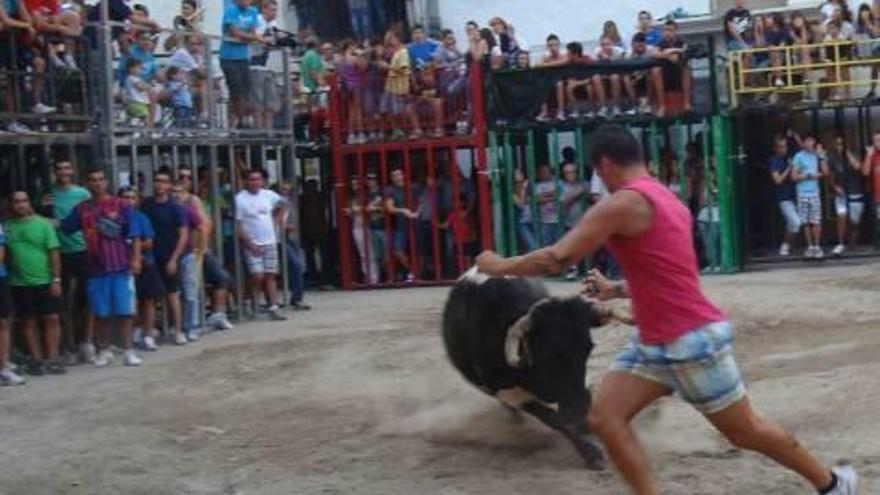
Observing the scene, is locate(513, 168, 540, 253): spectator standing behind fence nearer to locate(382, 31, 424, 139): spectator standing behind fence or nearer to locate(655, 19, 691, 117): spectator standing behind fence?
locate(382, 31, 424, 139): spectator standing behind fence

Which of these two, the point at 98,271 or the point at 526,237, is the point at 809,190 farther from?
the point at 98,271

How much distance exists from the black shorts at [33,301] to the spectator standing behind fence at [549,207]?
379 inches

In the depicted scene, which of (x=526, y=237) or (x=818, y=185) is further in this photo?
(x=526, y=237)

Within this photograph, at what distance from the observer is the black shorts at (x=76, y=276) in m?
14.2

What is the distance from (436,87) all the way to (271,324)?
580 cm

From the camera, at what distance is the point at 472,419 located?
959 centimetres

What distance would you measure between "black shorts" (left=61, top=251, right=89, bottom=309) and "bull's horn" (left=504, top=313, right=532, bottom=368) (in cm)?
694

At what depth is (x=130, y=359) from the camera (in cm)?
1427

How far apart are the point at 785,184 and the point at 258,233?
7731mm

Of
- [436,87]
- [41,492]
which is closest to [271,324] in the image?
[436,87]

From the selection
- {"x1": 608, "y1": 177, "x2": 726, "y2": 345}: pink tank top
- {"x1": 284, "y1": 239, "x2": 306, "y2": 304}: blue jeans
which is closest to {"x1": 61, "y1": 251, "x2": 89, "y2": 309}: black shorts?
{"x1": 284, "y1": 239, "x2": 306, "y2": 304}: blue jeans

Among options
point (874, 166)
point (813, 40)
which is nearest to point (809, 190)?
point (874, 166)

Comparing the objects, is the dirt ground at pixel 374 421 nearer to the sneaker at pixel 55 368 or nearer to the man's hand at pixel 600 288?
the sneaker at pixel 55 368

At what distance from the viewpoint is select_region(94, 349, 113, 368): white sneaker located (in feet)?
47.2
